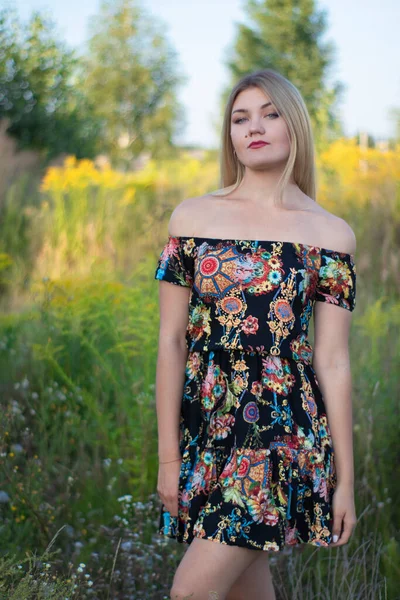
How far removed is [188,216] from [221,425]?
55cm

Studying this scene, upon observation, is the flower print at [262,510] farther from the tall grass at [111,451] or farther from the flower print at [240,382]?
the tall grass at [111,451]

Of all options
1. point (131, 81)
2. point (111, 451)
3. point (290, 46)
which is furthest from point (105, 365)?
point (131, 81)

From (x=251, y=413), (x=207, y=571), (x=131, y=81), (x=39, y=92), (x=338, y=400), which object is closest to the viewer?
(x=207, y=571)

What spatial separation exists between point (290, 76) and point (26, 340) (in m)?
22.3

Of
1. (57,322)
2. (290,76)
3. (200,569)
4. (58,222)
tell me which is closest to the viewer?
(200,569)

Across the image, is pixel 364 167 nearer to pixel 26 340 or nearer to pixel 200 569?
pixel 26 340

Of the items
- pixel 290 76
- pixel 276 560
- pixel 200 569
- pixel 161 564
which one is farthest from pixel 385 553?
pixel 290 76

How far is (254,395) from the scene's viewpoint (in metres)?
1.80

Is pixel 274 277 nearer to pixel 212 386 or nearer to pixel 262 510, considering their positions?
pixel 212 386

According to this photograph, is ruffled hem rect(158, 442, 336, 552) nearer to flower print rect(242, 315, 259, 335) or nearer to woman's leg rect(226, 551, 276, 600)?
woman's leg rect(226, 551, 276, 600)

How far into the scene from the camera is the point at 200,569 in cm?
167

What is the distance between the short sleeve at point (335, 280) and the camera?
6.33 ft

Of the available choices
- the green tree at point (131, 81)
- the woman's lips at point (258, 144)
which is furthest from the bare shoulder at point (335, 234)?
the green tree at point (131, 81)

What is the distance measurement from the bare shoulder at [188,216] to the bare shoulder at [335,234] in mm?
310
